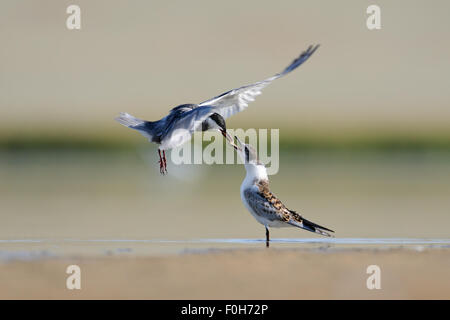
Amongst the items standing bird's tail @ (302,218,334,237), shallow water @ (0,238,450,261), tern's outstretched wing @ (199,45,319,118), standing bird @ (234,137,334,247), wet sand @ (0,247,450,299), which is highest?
tern's outstretched wing @ (199,45,319,118)

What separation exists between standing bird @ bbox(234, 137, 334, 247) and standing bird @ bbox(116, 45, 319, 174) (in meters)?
0.42

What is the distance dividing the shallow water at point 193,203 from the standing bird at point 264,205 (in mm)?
218

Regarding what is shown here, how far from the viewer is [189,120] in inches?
406

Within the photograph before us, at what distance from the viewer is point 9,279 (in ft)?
29.3

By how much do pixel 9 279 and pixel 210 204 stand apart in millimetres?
5438

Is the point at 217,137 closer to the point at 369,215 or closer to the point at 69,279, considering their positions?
the point at 369,215

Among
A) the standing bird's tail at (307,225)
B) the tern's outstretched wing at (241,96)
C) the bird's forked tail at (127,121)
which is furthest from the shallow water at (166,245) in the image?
the tern's outstretched wing at (241,96)

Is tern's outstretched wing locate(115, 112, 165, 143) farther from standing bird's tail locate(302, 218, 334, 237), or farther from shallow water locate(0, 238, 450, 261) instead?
standing bird's tail locate(302, 218, 334, 237)

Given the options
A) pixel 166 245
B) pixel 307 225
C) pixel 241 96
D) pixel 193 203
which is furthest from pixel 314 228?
pixel 193 203

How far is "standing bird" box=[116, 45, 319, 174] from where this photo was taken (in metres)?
10.2

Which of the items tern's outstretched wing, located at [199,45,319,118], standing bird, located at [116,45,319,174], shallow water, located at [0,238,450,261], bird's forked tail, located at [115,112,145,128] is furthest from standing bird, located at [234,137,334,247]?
bird's forked tail, located at [115,112,145,128]

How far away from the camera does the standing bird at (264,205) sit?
11.0m

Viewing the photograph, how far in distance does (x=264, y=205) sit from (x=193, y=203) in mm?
3263

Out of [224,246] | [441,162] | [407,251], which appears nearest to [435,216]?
[407,251]
